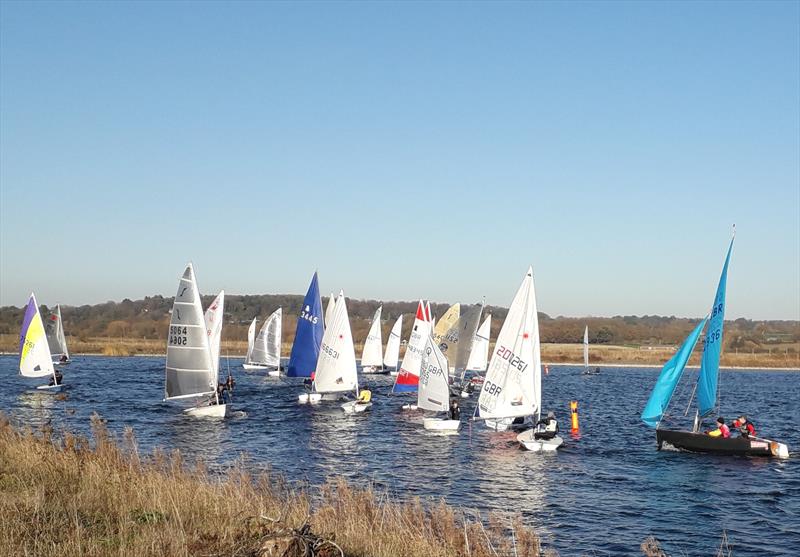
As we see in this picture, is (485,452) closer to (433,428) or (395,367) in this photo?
(433,428)

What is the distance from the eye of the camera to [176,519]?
1337 cm

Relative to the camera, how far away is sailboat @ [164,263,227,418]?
1556 inches

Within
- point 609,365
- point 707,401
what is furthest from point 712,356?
point 609,365

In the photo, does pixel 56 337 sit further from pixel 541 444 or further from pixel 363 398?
pixel 541 444

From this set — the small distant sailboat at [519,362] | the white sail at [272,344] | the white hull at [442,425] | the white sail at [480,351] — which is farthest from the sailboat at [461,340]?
the small distant sailboat at [519,362]

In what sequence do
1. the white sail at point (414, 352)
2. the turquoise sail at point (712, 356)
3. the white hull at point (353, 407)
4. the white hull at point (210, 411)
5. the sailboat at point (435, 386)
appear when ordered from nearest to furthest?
the turquoise sail at point (712, 356)
the sailboat at point (435, 386)
the white hull at point (210, 411)
the white hull at point (353, 407)
the white sail at point (414, 352)

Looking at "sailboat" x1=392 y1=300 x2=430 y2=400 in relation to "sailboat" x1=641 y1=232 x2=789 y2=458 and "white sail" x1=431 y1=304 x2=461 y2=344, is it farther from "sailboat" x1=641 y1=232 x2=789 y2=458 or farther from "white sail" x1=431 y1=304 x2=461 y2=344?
"sailboat" x1=641 y1=232 x2=789 y2=458

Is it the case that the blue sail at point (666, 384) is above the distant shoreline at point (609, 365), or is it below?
above

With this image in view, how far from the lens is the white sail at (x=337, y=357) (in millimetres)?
46500

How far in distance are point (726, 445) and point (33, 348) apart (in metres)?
45.5

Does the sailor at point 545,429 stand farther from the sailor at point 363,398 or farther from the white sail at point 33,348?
the white sail at point 33,348

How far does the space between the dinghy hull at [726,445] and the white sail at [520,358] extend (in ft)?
20.3

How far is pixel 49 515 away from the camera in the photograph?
1327 cm

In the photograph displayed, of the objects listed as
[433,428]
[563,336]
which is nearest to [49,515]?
[433,428]
